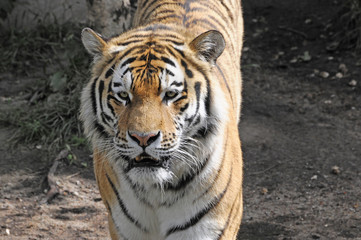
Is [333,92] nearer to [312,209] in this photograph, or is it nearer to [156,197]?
[312,209]

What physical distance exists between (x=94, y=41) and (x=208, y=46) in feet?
1.65

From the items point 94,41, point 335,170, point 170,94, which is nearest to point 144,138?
point 170,94

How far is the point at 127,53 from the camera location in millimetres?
2695

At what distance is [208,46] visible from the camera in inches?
106

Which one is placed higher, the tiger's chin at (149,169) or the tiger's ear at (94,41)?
the tiger's ear at (94,41)

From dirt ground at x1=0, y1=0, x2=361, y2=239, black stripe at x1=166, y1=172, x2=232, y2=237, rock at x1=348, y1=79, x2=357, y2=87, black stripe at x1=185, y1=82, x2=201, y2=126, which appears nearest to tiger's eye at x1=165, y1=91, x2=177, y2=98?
black stripe at x1=185, y1=82, x2=201, y2=126

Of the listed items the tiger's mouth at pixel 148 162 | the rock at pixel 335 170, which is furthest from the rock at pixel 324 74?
the tiger's mouth at pixel 148 162

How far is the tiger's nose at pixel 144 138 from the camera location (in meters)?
2.41

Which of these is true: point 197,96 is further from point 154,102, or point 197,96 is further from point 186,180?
point 186,180

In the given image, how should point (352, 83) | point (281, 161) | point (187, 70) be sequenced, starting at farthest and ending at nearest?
point (352, 83), point (281, 161), point (187, 70)

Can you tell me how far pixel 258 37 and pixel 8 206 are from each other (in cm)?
Answer: 358

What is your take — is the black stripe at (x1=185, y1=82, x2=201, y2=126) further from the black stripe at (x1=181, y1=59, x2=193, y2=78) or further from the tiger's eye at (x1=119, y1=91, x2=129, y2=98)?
the tiger's eye at (x1=119, y1=91, x2=129, y2=98)

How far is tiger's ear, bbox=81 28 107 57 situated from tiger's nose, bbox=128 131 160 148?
0.50 meters

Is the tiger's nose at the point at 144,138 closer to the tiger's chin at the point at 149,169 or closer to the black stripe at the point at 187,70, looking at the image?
the tiger's chin at the point at 149,169
